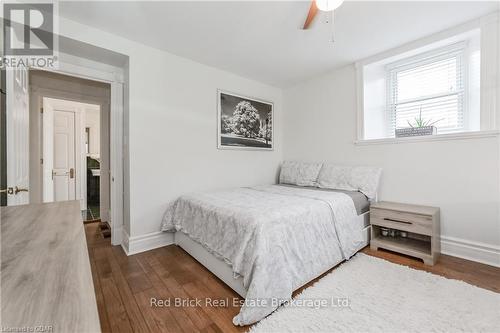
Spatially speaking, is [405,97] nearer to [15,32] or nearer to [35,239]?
[35,239]

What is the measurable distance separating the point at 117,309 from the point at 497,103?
3822 mm

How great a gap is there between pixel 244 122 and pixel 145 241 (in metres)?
2.26

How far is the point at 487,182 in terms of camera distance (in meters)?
2.17

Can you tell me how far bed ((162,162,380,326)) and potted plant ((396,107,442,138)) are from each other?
0.83 m

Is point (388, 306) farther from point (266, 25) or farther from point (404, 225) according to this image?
point (266, 25)

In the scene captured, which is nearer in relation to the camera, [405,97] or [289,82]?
[405,97]

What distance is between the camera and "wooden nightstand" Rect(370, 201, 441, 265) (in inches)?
85.9

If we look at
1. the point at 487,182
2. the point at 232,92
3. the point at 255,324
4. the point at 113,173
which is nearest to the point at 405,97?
the point at 487,182

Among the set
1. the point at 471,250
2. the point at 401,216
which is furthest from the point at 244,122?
the point at 471,250

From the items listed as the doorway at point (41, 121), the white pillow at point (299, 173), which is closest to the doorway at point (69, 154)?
the doorway at point (41, 121)

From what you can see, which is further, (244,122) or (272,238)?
(244,122)

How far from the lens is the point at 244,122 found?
361 cm

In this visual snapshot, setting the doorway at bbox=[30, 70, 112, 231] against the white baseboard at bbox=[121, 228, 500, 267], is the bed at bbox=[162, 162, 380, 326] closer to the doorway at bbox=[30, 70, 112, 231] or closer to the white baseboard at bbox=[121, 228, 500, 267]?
the white baseboard at bbox=[121, 228, 500, 267]

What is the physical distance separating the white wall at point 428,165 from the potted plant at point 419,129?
0.42ft
